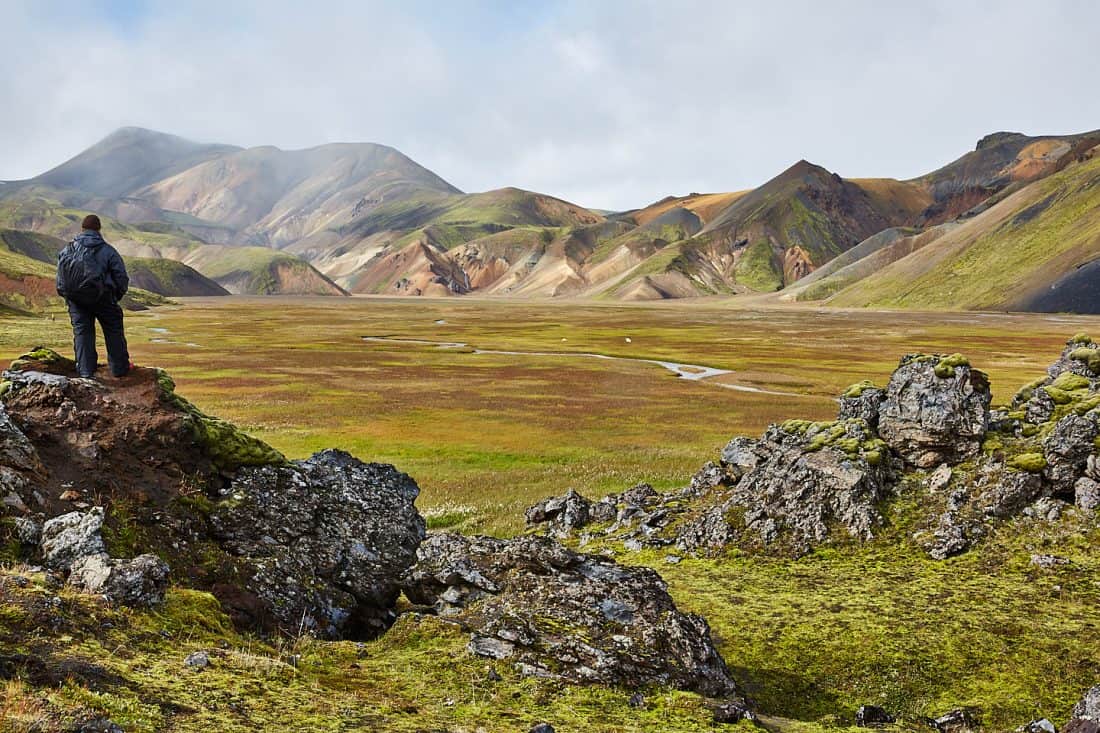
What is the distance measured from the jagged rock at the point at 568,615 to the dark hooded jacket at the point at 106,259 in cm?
973

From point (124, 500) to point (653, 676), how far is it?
10587mm

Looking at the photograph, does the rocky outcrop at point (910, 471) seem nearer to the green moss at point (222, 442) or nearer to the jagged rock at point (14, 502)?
the green moss at point (222, 442)

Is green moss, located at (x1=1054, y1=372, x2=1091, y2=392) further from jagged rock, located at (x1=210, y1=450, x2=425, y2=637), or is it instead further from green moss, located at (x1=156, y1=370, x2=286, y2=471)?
green moss, located at (x1=156, y1=370, x2=286, y2=471)

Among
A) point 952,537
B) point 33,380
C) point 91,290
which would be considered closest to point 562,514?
point 952,537

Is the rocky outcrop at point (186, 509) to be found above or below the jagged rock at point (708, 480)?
above

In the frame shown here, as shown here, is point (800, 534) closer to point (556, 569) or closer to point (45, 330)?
point (556, 569)

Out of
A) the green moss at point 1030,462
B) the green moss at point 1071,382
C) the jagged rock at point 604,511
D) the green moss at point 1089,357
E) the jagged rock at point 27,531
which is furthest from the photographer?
the jagged rock at point 604,511

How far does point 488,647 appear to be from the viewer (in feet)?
38.7

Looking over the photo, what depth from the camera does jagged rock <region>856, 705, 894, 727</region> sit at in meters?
12.4

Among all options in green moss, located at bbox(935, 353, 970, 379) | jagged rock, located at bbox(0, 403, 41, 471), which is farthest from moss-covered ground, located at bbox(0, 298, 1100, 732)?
green moss, located at bbox(935, 353, 970, 379)

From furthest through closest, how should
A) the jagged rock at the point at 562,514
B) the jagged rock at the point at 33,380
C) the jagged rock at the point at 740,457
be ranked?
the jagged rock at the point at 562,514 → the jagged rock at the point at 740,457 → the jagged rock at the point at 33,380

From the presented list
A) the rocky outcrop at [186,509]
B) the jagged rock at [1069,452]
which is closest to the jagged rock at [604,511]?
the rocky outcrop at [186,509]

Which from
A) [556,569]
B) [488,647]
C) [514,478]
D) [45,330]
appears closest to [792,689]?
[556,569]

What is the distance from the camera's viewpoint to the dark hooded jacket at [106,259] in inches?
640
